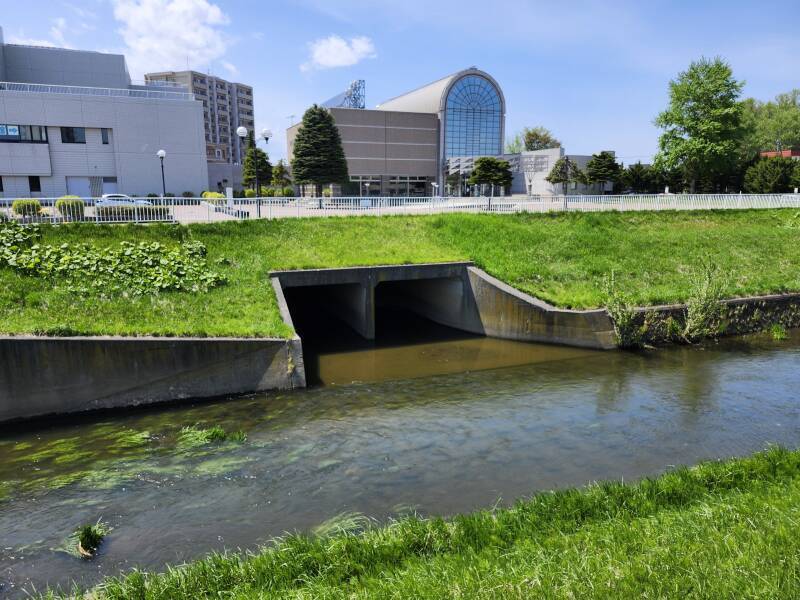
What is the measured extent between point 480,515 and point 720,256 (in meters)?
22.3

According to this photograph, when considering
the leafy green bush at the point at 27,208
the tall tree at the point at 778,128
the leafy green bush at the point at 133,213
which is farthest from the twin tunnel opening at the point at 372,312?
the tall tree at the point at 778,128

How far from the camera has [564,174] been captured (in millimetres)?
55969

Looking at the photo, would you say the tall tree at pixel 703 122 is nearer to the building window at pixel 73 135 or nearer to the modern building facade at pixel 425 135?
the modern building facade at pixel 425 135

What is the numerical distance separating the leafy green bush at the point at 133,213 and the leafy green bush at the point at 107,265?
214 cm

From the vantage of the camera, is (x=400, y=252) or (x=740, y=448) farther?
(x=400, y=252)

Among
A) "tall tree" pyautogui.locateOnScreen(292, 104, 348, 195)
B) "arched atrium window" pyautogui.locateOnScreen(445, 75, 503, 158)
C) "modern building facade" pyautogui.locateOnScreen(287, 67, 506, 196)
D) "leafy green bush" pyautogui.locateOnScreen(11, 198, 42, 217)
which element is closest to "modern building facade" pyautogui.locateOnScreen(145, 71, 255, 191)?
"modern building facade" pyautogui.locateOnScreen(287, 67, 506, 196)

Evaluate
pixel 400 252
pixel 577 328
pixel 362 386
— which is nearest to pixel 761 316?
pixel 577 328

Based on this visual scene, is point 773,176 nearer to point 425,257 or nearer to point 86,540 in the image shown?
point 425,257

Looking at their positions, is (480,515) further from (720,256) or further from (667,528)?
(720,256)

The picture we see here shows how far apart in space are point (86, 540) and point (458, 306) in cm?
1445

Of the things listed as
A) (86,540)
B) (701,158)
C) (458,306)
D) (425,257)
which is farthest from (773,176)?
(86,540)

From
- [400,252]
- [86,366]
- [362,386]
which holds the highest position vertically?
[400,252]

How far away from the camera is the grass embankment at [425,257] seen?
13.0 metres

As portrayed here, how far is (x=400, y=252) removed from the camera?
19.6 metres
